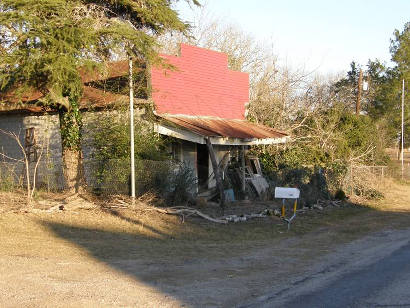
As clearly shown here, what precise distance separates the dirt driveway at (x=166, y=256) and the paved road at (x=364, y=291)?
1.58ft

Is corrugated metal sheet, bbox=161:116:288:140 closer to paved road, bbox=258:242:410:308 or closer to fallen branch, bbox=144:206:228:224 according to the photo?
fallen branch, bbox=144:206:228:224

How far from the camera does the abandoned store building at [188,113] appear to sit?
17609mm

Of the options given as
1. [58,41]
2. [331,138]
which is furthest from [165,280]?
[331,138]

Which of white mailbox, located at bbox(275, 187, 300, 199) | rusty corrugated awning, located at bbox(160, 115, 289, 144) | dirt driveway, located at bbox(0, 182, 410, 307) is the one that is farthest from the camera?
rusty corrugated awning, located at bbox(160, 115, 289, 144)

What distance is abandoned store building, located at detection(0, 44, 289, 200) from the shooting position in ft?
57.8

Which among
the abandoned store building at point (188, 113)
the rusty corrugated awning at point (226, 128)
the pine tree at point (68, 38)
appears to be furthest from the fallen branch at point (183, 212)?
the pine tree at point (68, 38)

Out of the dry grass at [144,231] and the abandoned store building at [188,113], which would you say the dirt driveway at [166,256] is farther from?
the abandoned store building at [188,113]

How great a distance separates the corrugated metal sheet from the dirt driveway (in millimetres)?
3811

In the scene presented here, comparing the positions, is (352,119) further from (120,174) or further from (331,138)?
(120,174)

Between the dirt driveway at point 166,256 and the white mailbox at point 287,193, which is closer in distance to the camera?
the dirt driveway at point 166,256

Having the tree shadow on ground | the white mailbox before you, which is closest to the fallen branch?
the tree shadow on ground

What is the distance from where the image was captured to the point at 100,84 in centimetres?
1833

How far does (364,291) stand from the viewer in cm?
774

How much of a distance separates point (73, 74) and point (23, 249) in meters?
5.79
